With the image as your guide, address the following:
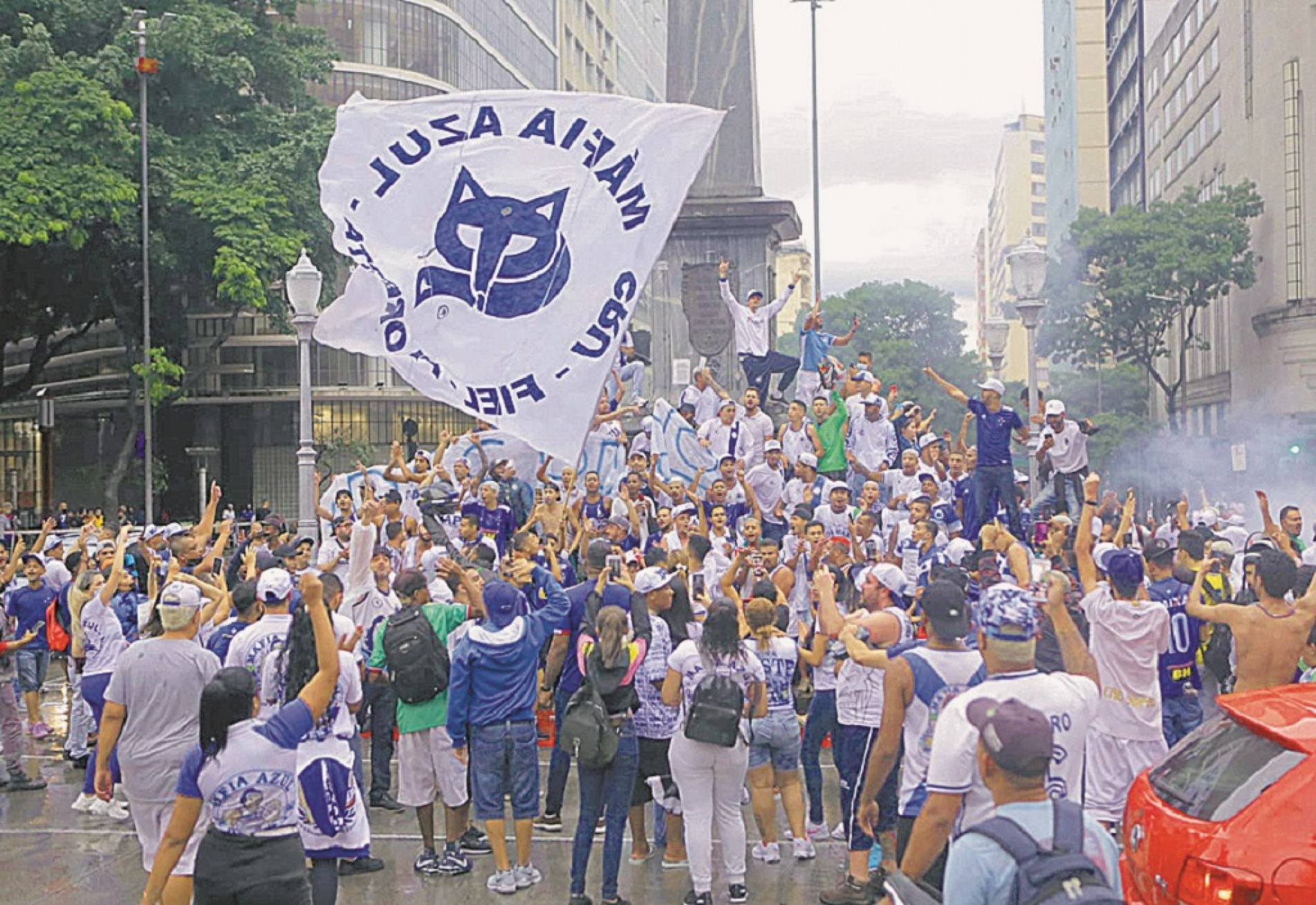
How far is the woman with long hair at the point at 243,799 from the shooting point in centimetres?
511

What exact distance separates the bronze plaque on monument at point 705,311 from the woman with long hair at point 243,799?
15.2 metres

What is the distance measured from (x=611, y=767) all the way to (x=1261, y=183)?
38926mm

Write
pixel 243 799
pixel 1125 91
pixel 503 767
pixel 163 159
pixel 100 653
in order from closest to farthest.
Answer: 1. pixel 243 799
2. pixel 503 767
3. pixel 100 653
4. pixel 163 159
5. pixel 1125 91

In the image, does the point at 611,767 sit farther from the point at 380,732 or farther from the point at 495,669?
the point at 380,732

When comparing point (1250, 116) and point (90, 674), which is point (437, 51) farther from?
point (90, 674)

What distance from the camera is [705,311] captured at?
20.3 meters

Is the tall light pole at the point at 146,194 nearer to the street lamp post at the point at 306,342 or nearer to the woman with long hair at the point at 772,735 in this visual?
the street lamp post at the point at 306,342

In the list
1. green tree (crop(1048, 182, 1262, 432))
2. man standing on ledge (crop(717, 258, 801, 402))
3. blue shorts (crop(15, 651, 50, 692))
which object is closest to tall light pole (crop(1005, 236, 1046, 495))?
man standing on ledge (crop(717, 258, 801, 402))

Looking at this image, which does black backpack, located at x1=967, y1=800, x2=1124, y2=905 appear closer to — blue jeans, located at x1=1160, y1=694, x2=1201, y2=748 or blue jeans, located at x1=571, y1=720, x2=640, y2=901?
blue jeans, located at x1=571, y1=720, x2=640, y2=901

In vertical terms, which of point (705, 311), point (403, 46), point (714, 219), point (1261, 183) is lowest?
point (705, 311)

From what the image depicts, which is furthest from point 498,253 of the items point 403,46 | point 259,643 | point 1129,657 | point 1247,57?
point 403,46

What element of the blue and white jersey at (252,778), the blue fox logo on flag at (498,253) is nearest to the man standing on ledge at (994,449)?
the blue fox logo on flag at (498,253)

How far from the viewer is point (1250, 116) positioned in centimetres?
4166

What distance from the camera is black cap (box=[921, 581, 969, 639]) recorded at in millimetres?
5738
